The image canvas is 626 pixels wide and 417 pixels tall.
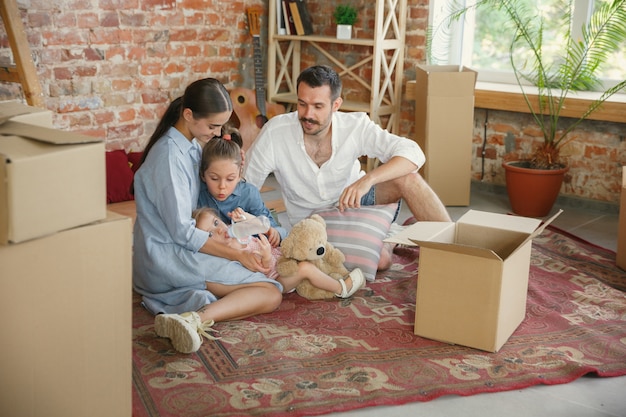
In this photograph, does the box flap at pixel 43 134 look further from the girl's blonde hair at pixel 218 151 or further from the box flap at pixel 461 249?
the box flap at pixel 461 249

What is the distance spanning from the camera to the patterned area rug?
2135 millimetres

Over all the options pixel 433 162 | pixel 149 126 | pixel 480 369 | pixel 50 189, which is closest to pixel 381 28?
pixel 433 162

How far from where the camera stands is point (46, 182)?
1.48 metres

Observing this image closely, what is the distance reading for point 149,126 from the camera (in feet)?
14.8

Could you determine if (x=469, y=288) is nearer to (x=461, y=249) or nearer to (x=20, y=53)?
(x=461, y=249)

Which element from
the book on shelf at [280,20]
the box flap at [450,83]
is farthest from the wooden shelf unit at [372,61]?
the box flap at [450,83]

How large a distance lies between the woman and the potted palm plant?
205 cm

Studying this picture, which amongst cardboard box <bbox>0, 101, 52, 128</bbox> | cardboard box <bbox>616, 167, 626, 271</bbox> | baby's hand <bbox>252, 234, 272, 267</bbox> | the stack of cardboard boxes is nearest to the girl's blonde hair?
baby's hand <bbox>252, 234, 272, 267</bbox>

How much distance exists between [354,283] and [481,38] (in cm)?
260

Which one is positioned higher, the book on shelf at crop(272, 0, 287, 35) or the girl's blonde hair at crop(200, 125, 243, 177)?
the book on shelf at crop(272, 0, 287, 35)

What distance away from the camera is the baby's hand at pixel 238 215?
9.11 ft

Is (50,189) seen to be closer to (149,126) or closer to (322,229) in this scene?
(322,229)

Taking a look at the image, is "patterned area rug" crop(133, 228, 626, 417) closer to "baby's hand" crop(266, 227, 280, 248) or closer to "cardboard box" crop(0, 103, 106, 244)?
"baby's hand" crop(266, 227, 280, 248)

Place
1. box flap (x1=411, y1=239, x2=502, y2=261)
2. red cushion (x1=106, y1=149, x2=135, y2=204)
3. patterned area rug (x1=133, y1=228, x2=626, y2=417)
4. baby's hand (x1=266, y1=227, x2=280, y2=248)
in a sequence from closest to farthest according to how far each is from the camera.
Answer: patterned area rug (x1=133, y1=228, x2=626, y2=417)
box flap (x1=411, y1=239, x2=502, y2=261)
baby's hand (x1=266, y1=227, x2=280, y2=248)
red cushion (x1=106, y1=149, x2=135, y2=204)
